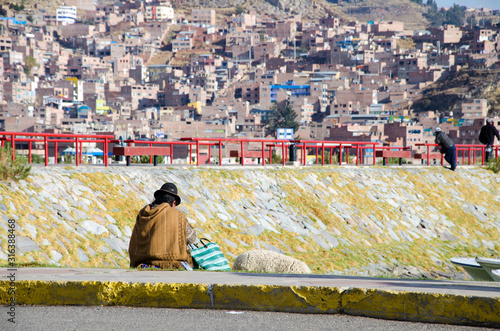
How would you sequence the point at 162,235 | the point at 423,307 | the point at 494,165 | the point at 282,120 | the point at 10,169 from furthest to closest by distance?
1. the point at 282,120
2. the point at 494,165
3. the point at 10,169
4. the point at 162,235
5. the point at 423,307

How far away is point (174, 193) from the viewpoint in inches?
327

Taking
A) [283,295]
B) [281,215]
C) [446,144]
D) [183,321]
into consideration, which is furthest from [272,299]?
[446,144]

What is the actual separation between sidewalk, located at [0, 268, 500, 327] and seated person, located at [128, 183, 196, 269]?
1291 mm

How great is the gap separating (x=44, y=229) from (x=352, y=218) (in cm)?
877

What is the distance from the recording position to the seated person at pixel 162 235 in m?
8.15

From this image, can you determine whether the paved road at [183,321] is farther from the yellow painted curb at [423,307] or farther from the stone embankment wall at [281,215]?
the stone embankment wall at [281,215]

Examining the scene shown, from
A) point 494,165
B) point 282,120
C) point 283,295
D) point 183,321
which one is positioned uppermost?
point 283,295

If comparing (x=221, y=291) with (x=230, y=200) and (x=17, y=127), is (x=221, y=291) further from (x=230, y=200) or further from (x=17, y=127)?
(x=17, y=127)

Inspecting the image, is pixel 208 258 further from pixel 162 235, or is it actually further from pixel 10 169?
pixel 10 169

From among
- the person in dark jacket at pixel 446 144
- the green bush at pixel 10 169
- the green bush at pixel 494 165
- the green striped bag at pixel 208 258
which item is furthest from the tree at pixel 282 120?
the green striped bag at pixel 208 258

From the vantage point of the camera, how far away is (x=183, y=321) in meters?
5.73

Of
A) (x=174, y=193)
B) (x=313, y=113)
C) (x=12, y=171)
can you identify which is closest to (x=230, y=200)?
(x=12, y=171)

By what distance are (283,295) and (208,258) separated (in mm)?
3164

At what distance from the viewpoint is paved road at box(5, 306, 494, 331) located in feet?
17.9
